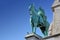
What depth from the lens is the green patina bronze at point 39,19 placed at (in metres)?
40.1

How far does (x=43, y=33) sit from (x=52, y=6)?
2220mm

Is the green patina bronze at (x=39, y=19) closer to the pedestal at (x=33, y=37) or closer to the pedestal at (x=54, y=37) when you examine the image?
the pedestal at (x=33, y=37)

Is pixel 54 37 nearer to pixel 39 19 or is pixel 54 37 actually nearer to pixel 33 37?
pixel 33 37

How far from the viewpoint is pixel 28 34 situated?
129 feet

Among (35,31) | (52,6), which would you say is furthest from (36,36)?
(52,6)

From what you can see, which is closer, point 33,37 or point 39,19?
point 33,37

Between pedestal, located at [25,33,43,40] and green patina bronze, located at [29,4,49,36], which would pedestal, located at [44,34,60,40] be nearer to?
pedestal, located at [25,33,43,40]

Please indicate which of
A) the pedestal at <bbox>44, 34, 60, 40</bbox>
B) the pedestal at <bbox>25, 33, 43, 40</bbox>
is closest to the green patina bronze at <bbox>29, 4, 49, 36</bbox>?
the pedestal at <bbox>25, 33, 43, 40</bbox>

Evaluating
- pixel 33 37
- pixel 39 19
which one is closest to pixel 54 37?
pixel 33 37

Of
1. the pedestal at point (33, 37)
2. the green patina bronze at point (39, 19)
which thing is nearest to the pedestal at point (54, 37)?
the pedestal at point (33, 37)

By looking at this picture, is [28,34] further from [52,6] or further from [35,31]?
[52,6]

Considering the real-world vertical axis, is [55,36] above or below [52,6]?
below

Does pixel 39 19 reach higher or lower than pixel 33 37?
higher

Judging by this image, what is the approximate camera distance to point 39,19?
40.5 metres
